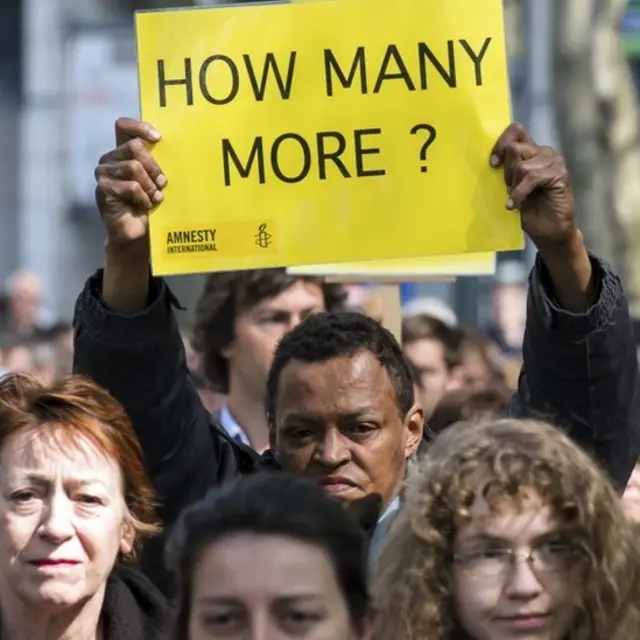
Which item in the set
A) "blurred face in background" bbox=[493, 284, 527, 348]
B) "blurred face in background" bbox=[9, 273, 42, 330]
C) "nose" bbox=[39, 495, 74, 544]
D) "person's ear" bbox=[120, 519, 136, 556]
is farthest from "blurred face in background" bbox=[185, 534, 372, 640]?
"blurred face in background" bbox=[493, 284, 527, 348]

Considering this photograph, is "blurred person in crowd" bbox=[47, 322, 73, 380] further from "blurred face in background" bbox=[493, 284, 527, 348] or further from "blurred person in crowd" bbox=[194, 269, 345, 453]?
"blurred face in background" bbox=[493, 284, 527, 348]

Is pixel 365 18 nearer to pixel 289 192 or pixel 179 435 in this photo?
pixel 289 192

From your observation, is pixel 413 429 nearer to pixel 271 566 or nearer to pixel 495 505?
pixel 495 505

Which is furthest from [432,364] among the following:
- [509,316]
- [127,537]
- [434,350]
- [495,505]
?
[509,316]

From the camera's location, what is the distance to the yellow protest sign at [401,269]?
6.48 metres

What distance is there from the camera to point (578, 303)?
4.55m

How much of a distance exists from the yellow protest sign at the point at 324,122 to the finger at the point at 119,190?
11 cm

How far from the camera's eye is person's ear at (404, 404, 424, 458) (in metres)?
4.89

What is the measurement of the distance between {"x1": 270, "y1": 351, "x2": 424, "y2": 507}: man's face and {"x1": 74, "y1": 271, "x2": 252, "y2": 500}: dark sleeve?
168 millimetres

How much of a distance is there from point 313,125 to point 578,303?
0.65 metres

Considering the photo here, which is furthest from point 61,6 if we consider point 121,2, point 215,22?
point 215,22

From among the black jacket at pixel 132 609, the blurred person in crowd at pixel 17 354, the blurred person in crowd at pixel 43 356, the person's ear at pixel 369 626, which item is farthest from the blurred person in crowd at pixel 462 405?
the blurred person in crowd at pixel 17 354

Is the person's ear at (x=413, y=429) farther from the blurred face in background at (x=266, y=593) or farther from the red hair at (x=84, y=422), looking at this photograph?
the blurred face in background at (x=266, y=593)

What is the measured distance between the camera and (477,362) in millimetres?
8938
